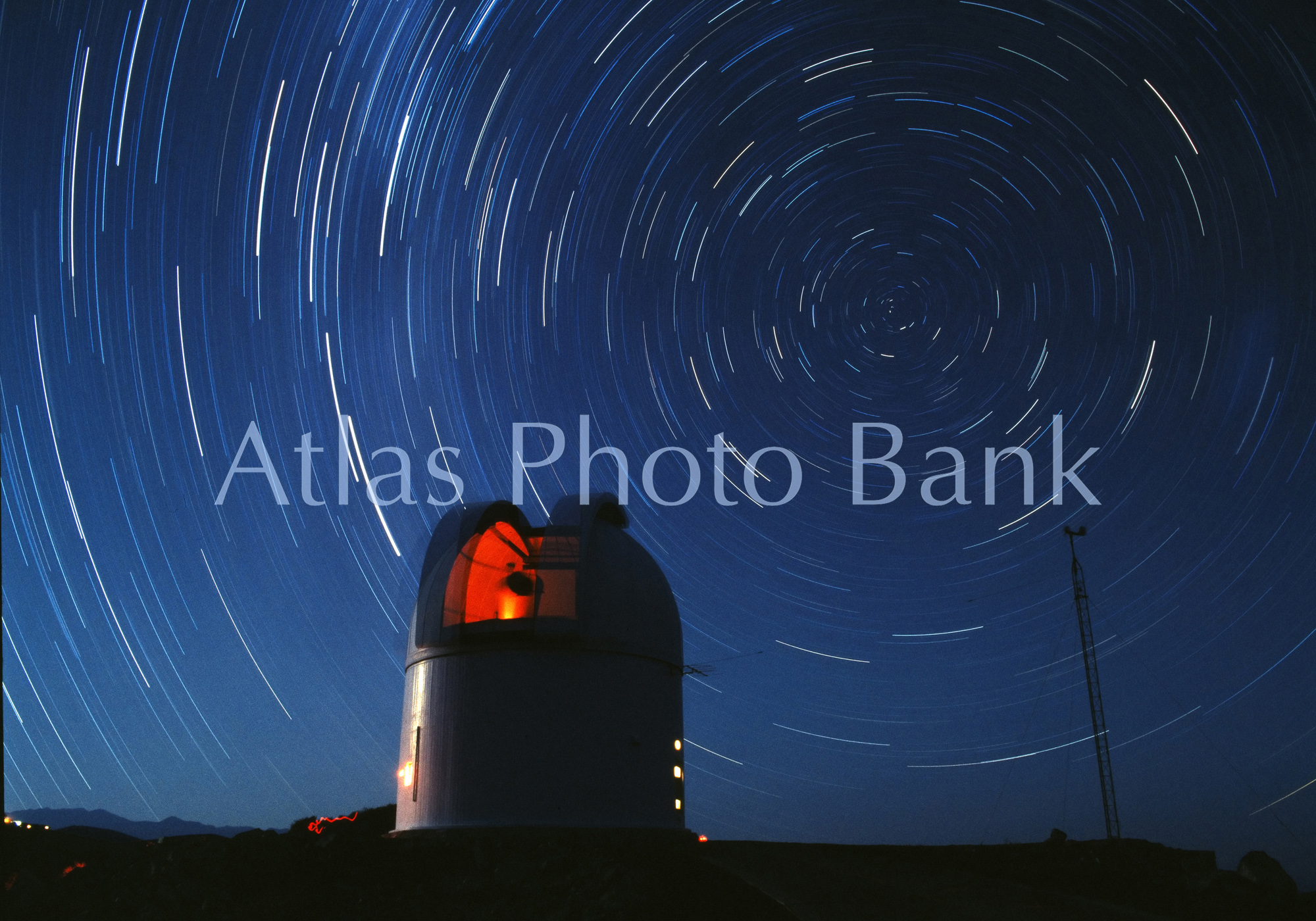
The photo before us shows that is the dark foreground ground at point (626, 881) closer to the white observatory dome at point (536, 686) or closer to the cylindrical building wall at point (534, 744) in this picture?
the cylindrical building wall at point (534, 744)

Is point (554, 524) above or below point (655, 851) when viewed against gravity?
above

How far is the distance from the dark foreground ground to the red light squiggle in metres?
1.61

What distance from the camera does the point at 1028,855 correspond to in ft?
39.8

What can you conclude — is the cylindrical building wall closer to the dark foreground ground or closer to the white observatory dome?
the white observatory dome

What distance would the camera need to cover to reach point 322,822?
52.1 ft

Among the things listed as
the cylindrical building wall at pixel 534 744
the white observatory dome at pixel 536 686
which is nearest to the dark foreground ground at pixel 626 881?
the cylindrical building wall at pixel 534 744

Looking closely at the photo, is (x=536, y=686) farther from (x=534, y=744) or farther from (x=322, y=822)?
(x=322, y=822)

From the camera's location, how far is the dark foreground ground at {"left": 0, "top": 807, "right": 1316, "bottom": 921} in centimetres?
964

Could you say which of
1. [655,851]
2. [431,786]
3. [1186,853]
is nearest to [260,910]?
[431,786]

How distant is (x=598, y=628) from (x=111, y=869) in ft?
25.0

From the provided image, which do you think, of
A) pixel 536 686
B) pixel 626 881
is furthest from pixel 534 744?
pixel 626 881

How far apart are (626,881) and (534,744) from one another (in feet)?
11.1

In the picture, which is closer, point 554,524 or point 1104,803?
point 554,524

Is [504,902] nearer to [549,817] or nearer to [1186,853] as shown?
[549,817]
